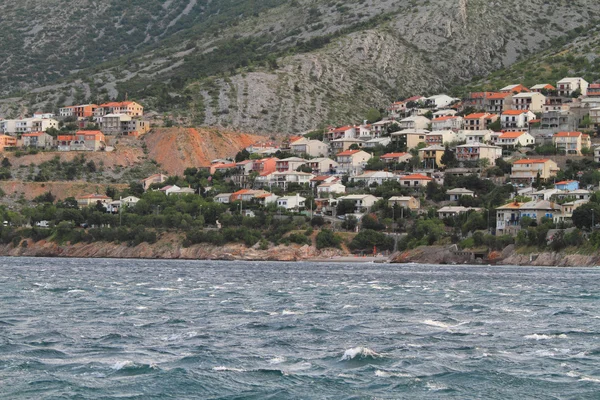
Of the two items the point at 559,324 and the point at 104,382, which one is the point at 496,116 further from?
the point at 104,382

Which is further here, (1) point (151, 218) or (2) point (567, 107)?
(2) point (567, 107)

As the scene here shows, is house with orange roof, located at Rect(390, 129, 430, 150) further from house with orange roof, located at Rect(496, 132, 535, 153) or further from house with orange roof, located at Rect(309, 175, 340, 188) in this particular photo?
house with orange roof, located at Rect(309, 175, 340, 188)

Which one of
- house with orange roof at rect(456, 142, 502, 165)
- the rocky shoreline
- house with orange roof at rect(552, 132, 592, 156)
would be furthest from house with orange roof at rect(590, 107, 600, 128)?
the rocky shoreline

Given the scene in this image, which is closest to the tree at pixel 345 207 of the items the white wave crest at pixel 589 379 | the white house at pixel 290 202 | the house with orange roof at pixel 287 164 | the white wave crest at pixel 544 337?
the white house at pixel 290 202

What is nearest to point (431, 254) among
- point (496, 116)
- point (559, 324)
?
point (496, 116)

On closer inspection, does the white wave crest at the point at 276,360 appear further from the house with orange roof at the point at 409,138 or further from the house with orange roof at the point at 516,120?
the house with orange roof at the point at 516,120

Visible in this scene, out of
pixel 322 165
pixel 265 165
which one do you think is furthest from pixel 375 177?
pixel 265 165
